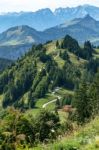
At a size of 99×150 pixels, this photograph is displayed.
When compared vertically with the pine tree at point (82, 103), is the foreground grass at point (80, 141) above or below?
above

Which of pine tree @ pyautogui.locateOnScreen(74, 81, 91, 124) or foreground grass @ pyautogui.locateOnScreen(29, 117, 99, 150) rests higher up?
foreground grass @ pyautogui.locateOnScreen(29, 117, 99, 150)

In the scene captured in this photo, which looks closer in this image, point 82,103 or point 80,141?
point 80,141

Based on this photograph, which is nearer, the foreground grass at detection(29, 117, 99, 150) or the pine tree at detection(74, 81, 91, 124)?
the foreground grass at detection(29, 117, 99, 150)

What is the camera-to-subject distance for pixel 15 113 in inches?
650

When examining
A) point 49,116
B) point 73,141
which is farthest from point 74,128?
point 49,116

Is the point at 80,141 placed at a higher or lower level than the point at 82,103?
higher

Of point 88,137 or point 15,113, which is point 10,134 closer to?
point 15,113

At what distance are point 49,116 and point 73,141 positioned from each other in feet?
243

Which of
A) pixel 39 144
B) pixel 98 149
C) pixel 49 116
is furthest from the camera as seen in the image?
pixel 49 116

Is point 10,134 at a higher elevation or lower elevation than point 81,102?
higher

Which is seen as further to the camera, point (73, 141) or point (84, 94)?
point (84, 94)

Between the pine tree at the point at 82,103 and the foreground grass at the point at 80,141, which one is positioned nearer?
the foreground grass at the point at 80,141

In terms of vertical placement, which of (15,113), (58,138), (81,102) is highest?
(15,113)

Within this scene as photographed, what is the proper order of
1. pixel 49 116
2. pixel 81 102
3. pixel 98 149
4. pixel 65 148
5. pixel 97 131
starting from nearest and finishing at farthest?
pixel 98 149
pixel 65 148
pixel 97 131
pixel 49 116
pixel 81 102
